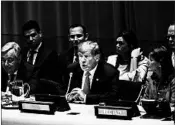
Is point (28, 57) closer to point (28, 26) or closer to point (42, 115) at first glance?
point (28, 26)

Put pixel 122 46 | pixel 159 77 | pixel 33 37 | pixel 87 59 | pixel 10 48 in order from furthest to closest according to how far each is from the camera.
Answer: pixel 33 37, pixel 122 46, pixel 10 48, pixel 87 59, pixel 159 77

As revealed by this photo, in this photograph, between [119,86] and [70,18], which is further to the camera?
[70,18]

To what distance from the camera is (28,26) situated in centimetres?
303

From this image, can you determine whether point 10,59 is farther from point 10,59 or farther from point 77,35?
point 77,35

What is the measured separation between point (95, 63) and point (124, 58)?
1.42ft

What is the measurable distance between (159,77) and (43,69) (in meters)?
1.12

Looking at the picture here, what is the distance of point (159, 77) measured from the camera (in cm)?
224

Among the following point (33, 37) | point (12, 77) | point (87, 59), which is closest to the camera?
point (87, 59)

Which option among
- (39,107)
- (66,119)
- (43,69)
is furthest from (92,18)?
(66,119)

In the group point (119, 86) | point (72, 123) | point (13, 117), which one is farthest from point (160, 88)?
point (13, 117)

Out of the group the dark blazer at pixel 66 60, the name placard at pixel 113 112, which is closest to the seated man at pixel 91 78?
the dark blazer at pixel 66 60

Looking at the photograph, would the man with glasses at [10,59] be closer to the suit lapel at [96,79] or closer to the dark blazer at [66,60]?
the dark blazer at [66,60]

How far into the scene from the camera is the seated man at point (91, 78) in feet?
7.76

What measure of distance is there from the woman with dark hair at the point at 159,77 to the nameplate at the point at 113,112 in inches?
21.4
